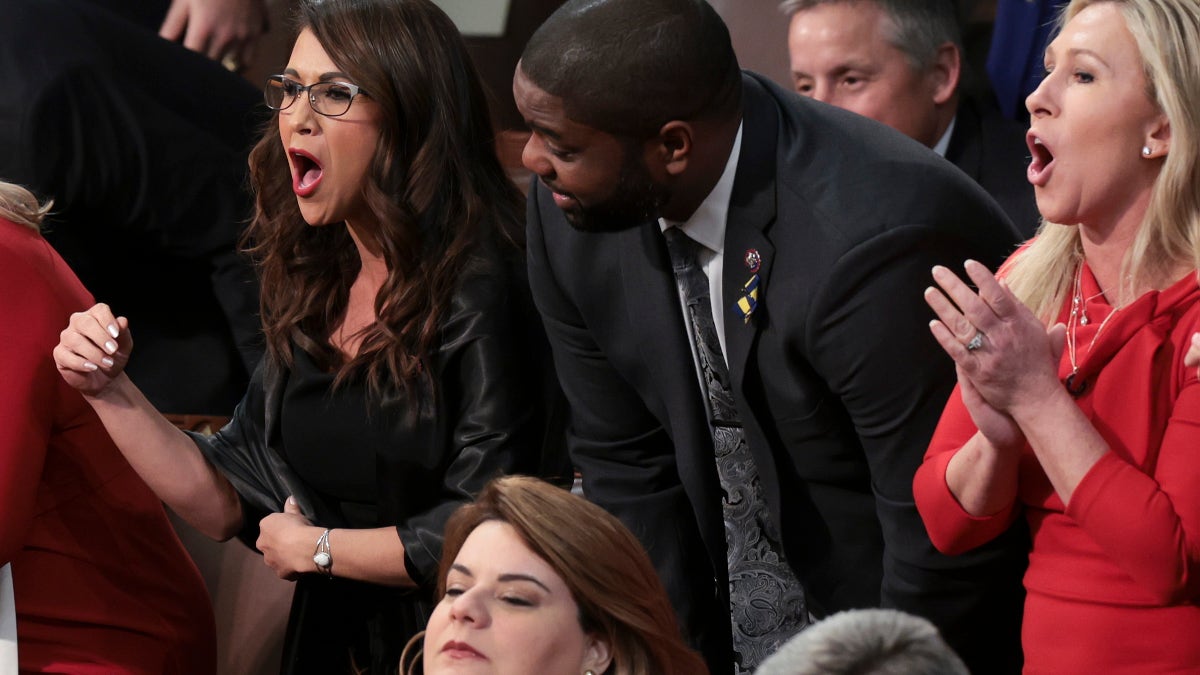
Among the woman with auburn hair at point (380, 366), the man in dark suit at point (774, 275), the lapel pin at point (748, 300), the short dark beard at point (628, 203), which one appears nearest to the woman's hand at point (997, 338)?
the man in dark suit at point (774, 275)

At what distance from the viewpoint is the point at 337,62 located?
9.20 ft

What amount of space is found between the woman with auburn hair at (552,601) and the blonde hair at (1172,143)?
2.43 ft

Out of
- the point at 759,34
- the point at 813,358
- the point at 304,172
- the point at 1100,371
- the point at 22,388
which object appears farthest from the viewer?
the point at 759,34

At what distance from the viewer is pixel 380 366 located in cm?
281

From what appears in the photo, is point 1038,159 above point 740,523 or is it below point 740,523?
above

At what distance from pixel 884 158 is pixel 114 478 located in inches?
57.6

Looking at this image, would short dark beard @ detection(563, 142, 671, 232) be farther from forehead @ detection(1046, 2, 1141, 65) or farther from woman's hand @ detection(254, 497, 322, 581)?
woman's hand @ detection(254, 497, 322, 581)

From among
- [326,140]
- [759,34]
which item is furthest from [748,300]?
[759,34]

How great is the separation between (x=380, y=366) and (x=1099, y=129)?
4.29ft

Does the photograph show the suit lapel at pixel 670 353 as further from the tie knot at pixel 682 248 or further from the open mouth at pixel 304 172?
the open mouth at pixel 304 172

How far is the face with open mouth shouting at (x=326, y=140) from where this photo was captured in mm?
2814

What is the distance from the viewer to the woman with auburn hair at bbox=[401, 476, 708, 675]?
2117mm

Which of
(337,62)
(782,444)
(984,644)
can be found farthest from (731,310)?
(337,62)

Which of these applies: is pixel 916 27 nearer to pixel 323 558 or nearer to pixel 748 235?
pixel 748 235
